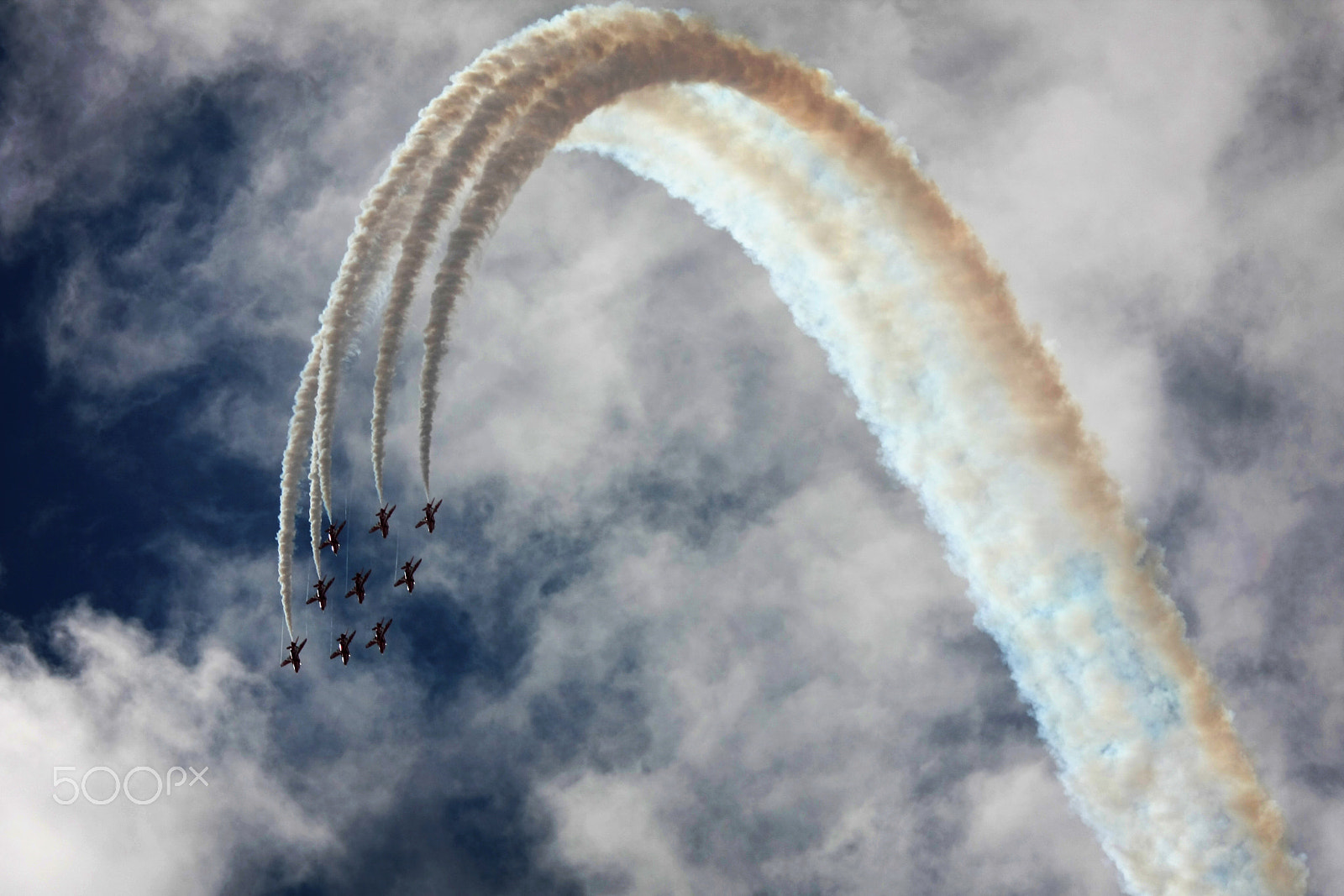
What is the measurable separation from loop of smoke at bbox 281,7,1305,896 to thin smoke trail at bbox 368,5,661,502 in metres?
5.74

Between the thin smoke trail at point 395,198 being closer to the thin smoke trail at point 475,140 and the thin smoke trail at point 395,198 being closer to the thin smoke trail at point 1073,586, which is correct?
the thin smoke trail at point 475,140

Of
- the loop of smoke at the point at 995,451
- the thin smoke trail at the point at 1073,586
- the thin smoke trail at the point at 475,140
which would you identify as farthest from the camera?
the thin smoke trail at the point at 1073,586

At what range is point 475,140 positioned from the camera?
3831 cm

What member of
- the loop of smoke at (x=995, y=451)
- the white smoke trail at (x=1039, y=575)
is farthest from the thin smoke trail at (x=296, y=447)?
the white smoke trail at (x=1039, y=575)

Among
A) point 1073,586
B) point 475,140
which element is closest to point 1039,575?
point 1073,586

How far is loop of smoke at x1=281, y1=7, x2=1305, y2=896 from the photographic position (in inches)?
1900

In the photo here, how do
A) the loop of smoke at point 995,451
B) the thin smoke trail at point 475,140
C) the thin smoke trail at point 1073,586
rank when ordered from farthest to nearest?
the thin smoke trail at point 1073,586
the loop of smoke at point 995,451
the thin smoke trail at point 475,140

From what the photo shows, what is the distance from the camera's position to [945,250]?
49.7 metres

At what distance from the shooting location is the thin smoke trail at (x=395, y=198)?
127 feet

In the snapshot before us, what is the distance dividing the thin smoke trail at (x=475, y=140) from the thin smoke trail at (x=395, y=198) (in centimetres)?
29

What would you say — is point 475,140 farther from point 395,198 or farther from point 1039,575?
point 1039,575

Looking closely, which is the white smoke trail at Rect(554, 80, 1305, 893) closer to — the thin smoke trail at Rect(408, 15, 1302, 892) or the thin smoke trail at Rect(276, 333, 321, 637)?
the thin smoke trail at Rect(408, 15, 1302, 892)

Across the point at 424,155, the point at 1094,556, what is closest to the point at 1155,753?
the point at 1094,556

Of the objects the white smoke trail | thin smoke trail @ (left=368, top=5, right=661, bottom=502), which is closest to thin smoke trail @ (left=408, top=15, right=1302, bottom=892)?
the white smoke trail
